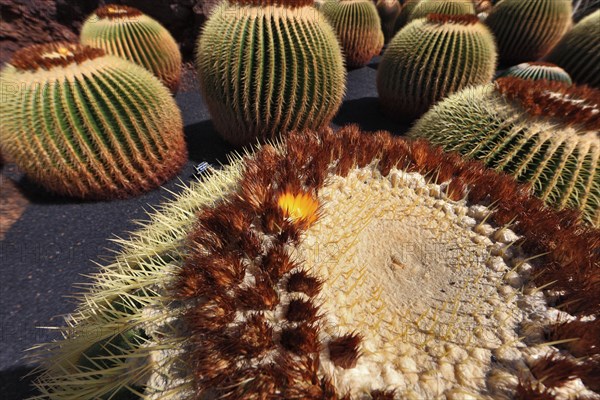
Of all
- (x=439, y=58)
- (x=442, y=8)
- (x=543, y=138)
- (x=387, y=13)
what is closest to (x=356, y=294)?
(x=543, y=138)

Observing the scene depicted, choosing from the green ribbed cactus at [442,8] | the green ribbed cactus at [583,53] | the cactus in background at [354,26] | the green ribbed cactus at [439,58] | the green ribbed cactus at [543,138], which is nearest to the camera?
the green ribbed cactus at [543,138]

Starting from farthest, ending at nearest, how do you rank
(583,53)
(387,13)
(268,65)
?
(387,13) < (583,53) < (268,65)

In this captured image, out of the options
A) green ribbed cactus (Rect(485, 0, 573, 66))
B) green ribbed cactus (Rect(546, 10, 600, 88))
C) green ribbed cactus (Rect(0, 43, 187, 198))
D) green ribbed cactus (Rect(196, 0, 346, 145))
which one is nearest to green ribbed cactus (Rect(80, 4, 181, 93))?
green ribbed cactus (Rect(0, 43, 187, 198))

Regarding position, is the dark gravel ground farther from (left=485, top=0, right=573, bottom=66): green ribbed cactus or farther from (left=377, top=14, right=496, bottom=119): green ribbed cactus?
(left=485, top=0, right=573, bottom=66): green ribbed cactus

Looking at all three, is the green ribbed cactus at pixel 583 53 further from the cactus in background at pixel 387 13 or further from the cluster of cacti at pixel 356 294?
the cluster of cacti at pixel 356 294

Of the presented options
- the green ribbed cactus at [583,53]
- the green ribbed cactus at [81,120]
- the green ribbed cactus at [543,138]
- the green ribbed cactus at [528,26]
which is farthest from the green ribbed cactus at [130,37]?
the green ribbed cactus at [528,26]

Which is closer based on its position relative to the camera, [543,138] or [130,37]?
[543,138]

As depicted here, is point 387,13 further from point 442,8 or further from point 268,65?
point 268,65
